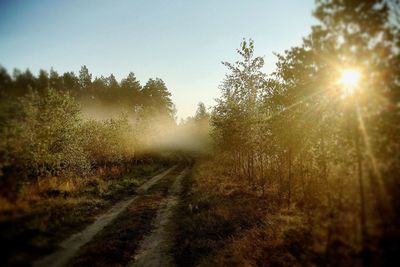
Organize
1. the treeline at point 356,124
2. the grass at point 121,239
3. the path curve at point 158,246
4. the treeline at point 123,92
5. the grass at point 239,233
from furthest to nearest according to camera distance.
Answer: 1. the treeline at point 123,92
2. the path curve at point 158,246
3. the grass at point 121,239
4. the grass at point 239,233
5. the treeline at point 356,124

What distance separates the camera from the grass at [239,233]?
486 inches

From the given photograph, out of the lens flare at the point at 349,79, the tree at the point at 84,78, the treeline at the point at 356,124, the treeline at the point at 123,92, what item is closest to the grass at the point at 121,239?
the treeline at the point at 356,124

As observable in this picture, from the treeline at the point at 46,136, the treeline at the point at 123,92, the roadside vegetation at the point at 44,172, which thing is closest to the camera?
the roadside vegetation at the point at 44,172

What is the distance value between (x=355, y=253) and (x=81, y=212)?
16.4 meters

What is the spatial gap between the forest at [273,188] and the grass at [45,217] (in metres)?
0.07

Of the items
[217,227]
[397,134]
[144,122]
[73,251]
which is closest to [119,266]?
[73,251]

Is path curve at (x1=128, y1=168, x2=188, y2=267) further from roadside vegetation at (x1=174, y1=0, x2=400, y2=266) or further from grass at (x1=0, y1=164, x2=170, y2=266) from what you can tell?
grass at (x1=0, y1=164, x2=170, y2=266)

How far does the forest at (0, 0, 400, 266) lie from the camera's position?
9.54 m

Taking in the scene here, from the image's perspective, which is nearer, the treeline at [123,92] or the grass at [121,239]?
the grass at [121,239]

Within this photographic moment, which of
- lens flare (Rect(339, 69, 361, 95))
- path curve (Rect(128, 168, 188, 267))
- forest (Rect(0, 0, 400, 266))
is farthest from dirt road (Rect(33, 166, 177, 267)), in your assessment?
lens flare (Rect(339, 69, 361, 95))

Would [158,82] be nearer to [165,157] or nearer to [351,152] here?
[165,157]

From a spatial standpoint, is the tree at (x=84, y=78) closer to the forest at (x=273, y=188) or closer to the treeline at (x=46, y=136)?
the treeline at (x=46, y=136)

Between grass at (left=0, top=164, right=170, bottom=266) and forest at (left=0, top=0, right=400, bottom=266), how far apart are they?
0.07 meters

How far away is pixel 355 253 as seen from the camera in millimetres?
8836
